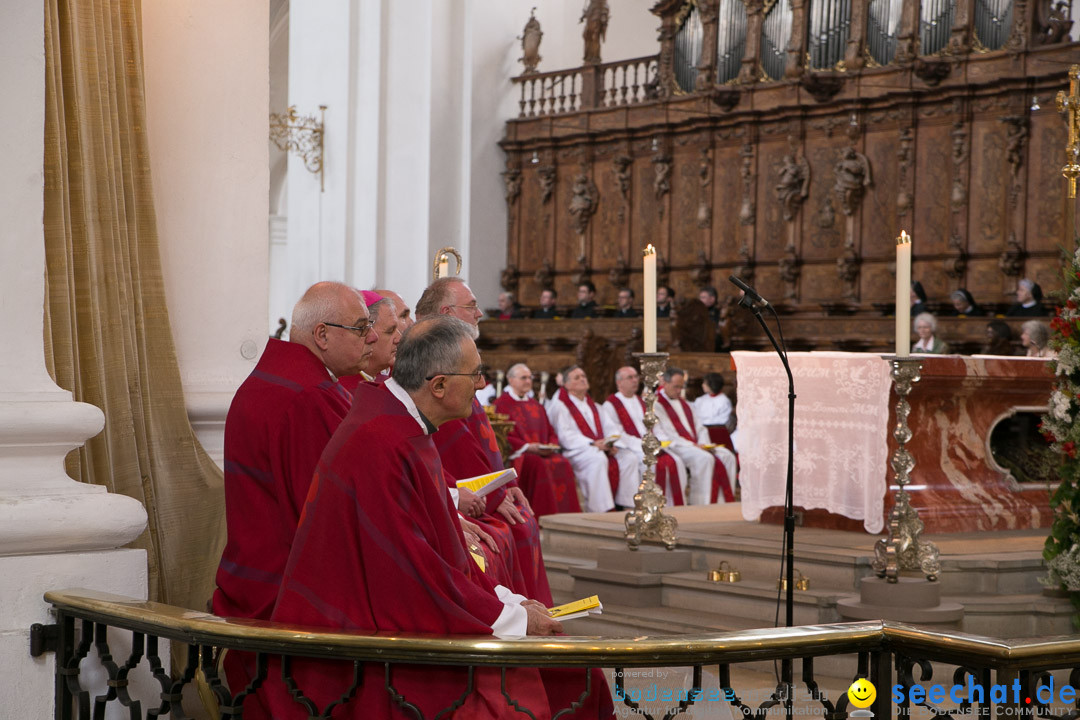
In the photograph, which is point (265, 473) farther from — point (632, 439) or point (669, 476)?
point (632, 439)

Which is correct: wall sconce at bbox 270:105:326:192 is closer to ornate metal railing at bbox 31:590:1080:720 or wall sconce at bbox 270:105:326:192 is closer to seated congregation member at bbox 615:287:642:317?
seated congregation member at bbox 615:287:642:317

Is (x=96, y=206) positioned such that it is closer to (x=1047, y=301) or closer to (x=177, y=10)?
(x=177, y=10)

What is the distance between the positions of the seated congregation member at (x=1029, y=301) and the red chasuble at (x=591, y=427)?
15.3ft

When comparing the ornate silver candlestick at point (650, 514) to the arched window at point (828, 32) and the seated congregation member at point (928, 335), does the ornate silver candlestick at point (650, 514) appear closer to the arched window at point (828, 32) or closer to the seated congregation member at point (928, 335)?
the seated congregation member at point (928, 335)

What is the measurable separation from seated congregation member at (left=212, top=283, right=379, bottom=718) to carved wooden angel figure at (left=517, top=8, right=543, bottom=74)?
48.8 feet

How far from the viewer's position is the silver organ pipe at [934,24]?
13.9m

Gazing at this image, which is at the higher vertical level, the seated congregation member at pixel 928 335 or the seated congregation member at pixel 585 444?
the seated congregation member at pixel 928 335

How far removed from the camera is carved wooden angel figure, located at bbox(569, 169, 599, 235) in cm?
1716

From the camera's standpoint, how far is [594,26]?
56.4 ft

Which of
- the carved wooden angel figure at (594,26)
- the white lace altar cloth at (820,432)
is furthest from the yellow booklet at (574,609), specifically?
the carved wooden angel figure at (594,26)

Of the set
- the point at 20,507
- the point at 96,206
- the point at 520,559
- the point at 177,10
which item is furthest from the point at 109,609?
the point at 177,10

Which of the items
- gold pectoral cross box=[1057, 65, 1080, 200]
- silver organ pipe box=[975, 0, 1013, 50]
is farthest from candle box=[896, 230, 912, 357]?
silver organ pipe box=[975, 0, 1013, 50]

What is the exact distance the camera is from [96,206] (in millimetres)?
3402

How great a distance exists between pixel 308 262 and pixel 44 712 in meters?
12.3
